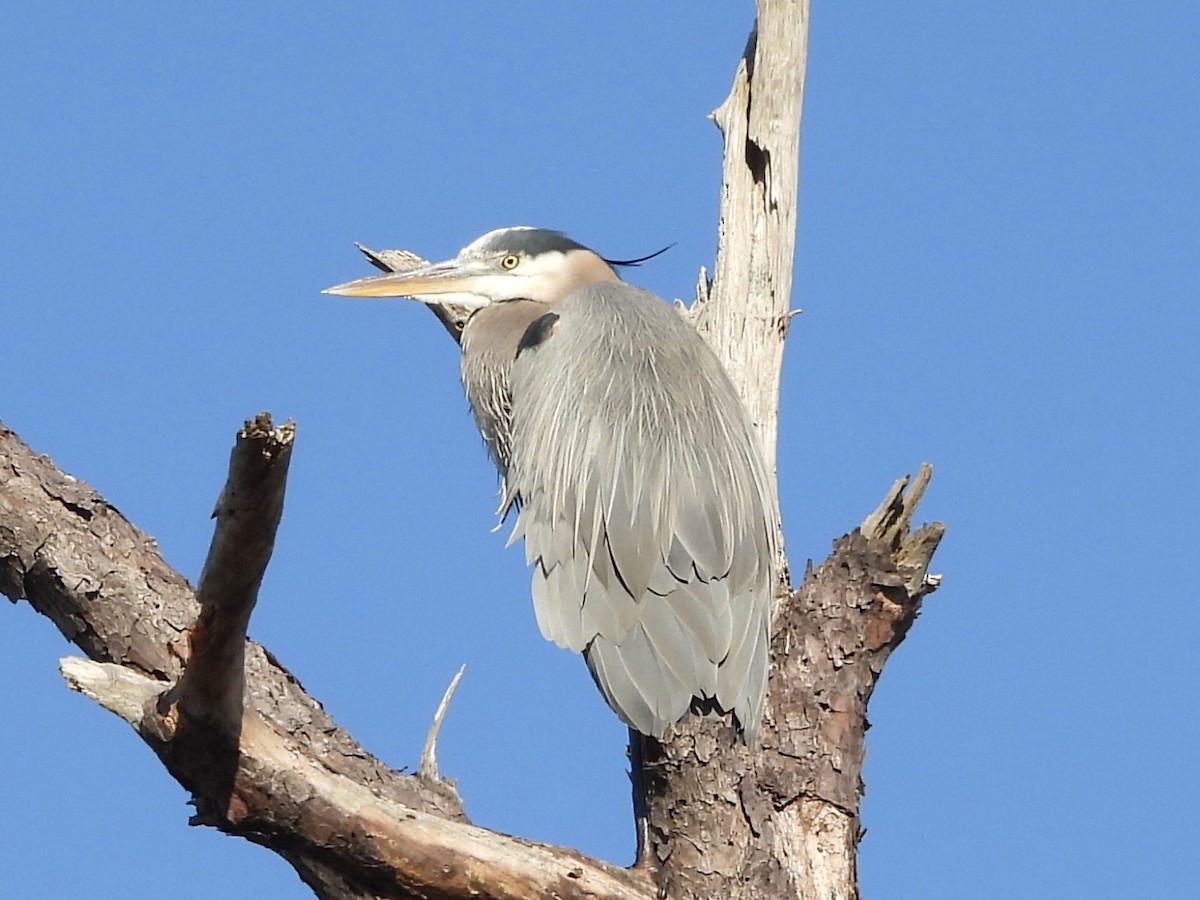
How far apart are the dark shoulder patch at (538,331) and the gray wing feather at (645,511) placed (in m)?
0.03

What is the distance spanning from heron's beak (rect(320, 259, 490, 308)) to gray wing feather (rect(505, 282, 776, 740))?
1.47 feet

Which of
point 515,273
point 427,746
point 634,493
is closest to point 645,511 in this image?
Answer: point 634,493

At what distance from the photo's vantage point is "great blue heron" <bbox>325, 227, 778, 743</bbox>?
137 inches

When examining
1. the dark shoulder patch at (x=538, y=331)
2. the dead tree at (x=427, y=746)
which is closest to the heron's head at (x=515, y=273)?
the dark shoulder patch at (x=538, y=331)

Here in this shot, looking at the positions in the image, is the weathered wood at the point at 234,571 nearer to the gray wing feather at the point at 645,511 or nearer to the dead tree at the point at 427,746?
the dead tree at the point at 427,746

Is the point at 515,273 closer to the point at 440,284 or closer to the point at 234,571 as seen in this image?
the point at 440,284

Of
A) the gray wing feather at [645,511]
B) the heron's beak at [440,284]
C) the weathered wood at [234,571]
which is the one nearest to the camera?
the weathered wood at [234,571]

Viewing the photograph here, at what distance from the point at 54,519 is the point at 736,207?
1907 mm

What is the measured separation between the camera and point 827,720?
144 inches

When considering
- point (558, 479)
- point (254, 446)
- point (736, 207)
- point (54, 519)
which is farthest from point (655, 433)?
point (254, 446)

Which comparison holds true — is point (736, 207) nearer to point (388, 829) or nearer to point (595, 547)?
point (595, 547)

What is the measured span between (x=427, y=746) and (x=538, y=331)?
4.18ft

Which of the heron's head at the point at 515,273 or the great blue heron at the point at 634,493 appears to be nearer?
the great blue heron at the point at 634,493

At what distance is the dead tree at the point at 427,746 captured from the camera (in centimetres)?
296
